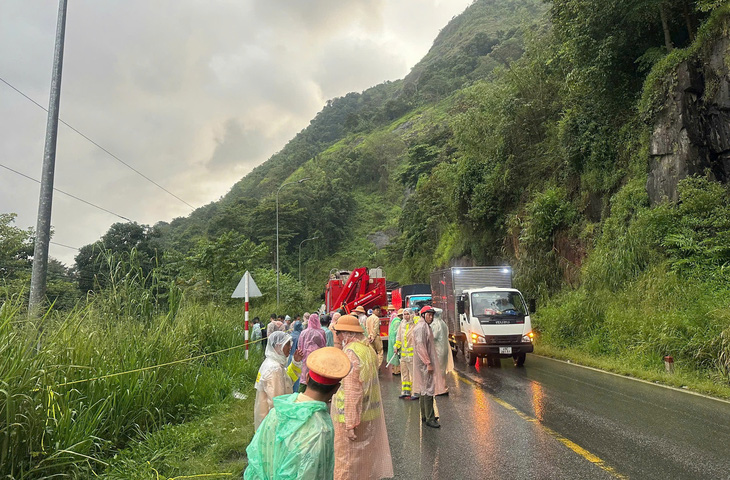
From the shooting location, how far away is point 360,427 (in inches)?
175

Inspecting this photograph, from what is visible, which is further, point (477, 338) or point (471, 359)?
point (471, 359)

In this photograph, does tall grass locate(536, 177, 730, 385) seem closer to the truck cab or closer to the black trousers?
the truck cab

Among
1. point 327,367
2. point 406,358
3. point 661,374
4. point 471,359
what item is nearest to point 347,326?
point 327,367

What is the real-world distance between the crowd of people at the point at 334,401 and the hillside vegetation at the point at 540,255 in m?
2.12

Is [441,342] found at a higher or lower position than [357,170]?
lower

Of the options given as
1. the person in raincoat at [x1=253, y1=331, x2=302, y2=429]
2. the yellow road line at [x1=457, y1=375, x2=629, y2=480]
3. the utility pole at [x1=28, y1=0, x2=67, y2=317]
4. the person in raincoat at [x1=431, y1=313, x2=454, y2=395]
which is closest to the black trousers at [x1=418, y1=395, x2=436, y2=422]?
the person in raincoat at [x1=431, y1=313, x2=454, y2=395]

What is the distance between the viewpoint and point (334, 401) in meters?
4.57

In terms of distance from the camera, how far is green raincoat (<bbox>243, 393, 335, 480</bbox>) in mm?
2232

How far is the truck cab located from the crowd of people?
12.8 feet

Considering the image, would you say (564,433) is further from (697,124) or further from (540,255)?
(540,255)

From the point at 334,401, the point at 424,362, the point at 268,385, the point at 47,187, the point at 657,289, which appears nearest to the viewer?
the point at 334,401

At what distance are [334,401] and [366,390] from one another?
0.32 metres

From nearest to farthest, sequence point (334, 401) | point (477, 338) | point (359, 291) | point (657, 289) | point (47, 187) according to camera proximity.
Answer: point (334, 401), point (47, 187), point (477, 338), point (657, 289), point (359, 291)

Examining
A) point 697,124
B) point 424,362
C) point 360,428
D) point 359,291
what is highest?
point 697,124
